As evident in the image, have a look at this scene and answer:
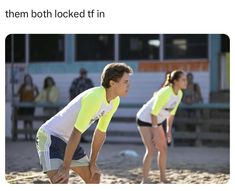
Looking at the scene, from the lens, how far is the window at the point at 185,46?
11.5 metres

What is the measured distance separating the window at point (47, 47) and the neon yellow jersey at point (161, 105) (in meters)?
5.96

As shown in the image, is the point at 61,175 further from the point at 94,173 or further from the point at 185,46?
the point at 185,46

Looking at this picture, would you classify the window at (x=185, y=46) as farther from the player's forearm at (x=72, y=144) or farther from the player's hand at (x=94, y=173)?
the player's forearm at (x=72, y=144)

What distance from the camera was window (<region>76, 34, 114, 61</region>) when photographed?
1212 centimetres

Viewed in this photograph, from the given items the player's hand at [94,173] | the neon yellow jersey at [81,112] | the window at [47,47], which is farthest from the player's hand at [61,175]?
the window at [47,47]

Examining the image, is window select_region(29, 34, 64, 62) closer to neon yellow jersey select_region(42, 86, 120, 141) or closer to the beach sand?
the beach sand

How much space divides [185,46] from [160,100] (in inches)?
203

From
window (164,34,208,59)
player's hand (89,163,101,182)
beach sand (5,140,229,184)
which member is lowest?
beach sand (5,140,229,184)

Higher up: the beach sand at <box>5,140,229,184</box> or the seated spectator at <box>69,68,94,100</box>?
the seated spectator at <box>69,68,94,100</box>

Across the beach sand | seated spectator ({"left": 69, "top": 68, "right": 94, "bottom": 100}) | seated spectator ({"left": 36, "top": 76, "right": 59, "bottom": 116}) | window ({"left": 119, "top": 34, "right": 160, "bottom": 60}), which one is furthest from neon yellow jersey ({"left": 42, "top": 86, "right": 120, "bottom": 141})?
seated spectator ({"left": 36, "top": 76, "right": 59, "bottom": 116})

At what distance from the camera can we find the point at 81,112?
4.27m

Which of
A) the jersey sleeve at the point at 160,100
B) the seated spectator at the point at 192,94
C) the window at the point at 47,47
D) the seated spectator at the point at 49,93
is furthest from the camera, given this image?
the window at the point at 47,47

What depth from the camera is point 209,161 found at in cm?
898
